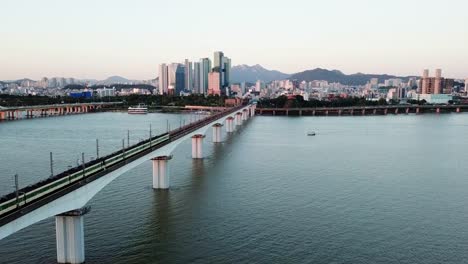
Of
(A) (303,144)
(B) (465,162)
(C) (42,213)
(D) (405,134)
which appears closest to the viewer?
Answer: (C) (42,213)

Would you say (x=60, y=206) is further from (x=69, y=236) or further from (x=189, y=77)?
(x=189, y=77)

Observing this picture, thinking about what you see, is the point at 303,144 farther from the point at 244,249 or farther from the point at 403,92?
the point at 403,92

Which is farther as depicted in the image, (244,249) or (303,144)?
(303,144)

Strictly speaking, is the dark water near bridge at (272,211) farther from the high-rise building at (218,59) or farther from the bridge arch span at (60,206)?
the high-rise building at (218,59)

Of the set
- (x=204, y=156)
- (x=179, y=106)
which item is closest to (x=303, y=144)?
(x=204, y=156)

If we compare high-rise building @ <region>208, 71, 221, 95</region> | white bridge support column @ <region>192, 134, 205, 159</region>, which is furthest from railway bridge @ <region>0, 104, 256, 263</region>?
high-rise building @ <region>208, 71, 221, 95</region>

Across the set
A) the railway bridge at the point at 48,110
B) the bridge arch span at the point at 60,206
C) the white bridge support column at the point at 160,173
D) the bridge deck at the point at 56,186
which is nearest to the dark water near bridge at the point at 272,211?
the white bridge support column at the point at 160,173
